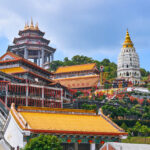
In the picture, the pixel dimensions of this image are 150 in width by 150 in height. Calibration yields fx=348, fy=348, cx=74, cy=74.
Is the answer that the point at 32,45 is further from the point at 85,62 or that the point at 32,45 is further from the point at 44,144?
the point at 44,144

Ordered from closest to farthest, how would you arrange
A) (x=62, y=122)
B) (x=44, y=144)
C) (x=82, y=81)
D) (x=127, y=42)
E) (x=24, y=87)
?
(x=44, y=144) → (x=62, y=122) → (x=24, y=87) → (x=82, y=81) → (x=127, y=42)

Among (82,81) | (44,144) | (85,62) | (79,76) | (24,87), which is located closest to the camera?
(44,144)

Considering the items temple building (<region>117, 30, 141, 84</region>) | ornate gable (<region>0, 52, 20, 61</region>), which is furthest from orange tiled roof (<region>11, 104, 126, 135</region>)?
temple building (<region>117, 30, 141, 84</region>)

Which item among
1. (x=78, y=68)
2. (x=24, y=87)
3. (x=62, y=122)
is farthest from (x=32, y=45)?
(x=62, y=122)

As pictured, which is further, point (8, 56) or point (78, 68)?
point (78, 68)

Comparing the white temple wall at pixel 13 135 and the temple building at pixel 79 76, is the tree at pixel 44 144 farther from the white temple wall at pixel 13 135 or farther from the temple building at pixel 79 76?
the temple building at pixel 79 76

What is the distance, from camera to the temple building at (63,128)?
95.9 feet

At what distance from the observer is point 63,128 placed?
3047cm

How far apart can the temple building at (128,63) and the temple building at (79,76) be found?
10044 mm

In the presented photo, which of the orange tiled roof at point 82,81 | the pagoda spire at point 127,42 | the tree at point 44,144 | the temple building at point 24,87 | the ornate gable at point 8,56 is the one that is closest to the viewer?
the tree at point 44,144

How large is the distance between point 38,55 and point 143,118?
7027cm

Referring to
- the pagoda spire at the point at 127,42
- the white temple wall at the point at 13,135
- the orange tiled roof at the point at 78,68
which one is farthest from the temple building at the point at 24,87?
the pagoda spire at the point at 127,42

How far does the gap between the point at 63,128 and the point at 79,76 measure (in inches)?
3565

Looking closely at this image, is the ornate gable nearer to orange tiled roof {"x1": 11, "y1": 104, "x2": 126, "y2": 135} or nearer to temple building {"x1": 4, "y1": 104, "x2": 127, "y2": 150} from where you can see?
orange tiled roof {"x1": 11, "y1": 104, "x2": 126, "y2": 135}
